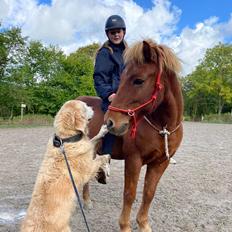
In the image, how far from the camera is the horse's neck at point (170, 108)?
4285mm

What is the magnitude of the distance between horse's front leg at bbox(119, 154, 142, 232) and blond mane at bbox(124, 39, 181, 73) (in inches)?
52.1

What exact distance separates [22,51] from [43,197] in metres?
35.4

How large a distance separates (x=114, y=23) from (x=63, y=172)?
7.49ft

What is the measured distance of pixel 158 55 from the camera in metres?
4.00

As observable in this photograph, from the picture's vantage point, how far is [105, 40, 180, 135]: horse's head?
3.88 meters

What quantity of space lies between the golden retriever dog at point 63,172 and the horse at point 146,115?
0.41 m

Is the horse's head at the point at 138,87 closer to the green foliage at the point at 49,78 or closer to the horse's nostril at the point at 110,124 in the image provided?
the horse's nostril at the point at 110,124

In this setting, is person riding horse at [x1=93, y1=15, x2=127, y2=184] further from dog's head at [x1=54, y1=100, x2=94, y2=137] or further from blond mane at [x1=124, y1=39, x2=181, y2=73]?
blond mane at [x1=124, y1=39, x2=181, y2=73]

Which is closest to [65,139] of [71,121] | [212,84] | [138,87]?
[71,121]

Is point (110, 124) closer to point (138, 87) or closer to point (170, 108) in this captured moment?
point (138, 87)

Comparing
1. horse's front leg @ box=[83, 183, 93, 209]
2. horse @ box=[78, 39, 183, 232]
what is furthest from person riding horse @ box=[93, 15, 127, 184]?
horse's front leg @ box=[83, 183, 93, 209]

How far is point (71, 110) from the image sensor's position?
4.53m

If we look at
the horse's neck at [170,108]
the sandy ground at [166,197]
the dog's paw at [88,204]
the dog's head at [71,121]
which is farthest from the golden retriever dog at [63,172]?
the dog's paw at [88,204]

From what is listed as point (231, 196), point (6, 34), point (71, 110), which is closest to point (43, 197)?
point (71, 110)
